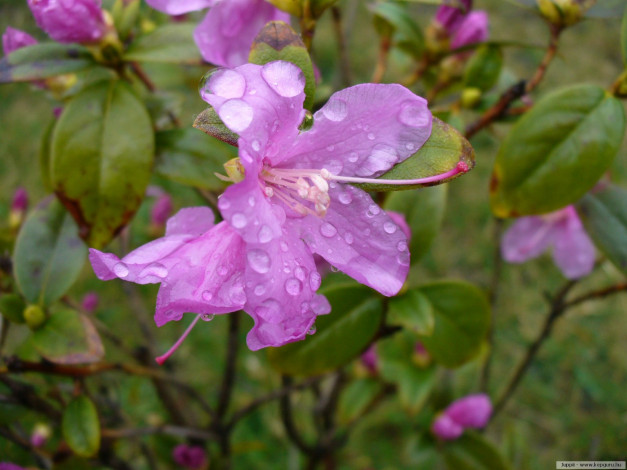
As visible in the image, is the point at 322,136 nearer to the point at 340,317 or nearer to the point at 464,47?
the point at 340,317

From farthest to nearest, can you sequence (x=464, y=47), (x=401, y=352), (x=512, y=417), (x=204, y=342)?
(x=204, y=342) → (x=512, y=417) → (x=401, y=352) → (x=464, y=47)

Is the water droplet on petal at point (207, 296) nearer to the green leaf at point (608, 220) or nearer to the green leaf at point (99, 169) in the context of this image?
the green leaf at point (99, 169)

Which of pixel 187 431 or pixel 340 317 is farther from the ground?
pixel 340 317

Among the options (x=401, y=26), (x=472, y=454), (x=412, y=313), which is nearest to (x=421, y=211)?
(x=412, y=313)

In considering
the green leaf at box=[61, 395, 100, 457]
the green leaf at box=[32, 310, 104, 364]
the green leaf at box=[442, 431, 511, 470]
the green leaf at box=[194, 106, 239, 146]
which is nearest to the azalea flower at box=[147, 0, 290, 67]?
the green leaf at box=[194, 106, 239, 146]

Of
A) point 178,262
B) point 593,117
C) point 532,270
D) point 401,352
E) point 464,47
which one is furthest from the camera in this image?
point 532,270

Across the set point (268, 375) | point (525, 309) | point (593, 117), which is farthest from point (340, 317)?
point (525, 309)
